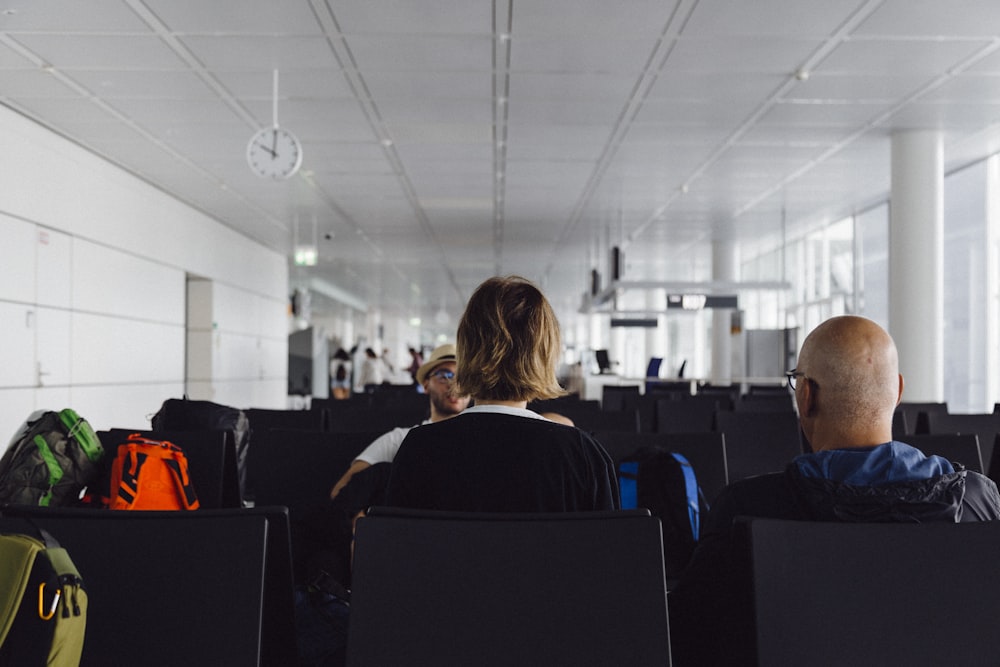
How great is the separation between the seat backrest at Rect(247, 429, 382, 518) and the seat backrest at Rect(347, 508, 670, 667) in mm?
2062

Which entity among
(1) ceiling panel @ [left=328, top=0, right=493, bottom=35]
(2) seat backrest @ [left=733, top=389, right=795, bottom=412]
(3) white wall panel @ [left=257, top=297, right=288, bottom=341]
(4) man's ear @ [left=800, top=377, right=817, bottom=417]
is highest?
(1) ceiling panel @ [left=328, top=0, right=493, bottom=35]

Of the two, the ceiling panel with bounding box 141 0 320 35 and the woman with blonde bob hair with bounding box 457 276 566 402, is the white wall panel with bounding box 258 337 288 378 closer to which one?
the ceiling panel with bounding box 141 0 320 35

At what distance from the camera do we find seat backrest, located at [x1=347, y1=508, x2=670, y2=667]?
133cm

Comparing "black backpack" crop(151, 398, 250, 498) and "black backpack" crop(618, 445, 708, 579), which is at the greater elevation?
"black backpack" crop(151, 398, 250, 498)

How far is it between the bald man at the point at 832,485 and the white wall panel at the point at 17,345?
278 inches

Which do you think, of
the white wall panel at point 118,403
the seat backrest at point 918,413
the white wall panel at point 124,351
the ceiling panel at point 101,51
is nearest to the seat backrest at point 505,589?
the seat backrest at point 918,413

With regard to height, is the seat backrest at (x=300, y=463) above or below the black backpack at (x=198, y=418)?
below

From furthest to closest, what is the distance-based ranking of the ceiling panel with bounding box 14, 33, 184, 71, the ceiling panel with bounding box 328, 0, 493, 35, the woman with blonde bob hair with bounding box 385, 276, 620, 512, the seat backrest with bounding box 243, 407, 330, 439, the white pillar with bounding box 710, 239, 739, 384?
the white pillar with bounding box 710, 239, 739, 384 < the ceiling panel with bounding box 14, 33, 184, 71 < the ceiling panel with bounding box 328, 0, 493, 35 < the seat backrest with bounding box 243, 407, 330, 439 < the woman with blonde bob hair with bounding box 385, 276, 620, 512

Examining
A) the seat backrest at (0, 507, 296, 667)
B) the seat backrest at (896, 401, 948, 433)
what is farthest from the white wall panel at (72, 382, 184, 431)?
the seat backrest at (0, 507, 296, 667)

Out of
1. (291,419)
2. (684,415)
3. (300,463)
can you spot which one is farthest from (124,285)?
(300,463)

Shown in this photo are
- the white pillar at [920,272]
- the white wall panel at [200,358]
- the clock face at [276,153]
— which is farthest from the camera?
the white wall panel at [200,358]

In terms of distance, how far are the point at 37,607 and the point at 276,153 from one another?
6001 millimetres

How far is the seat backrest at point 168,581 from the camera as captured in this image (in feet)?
4.54

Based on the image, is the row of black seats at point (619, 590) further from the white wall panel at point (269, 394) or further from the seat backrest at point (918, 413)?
the white wall panel at point (269, 394)
